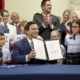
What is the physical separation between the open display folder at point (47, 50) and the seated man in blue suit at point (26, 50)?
0.20ft

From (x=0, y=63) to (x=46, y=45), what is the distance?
1.49ft

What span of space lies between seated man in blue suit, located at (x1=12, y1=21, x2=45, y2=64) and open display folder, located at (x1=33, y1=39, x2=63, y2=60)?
61mm

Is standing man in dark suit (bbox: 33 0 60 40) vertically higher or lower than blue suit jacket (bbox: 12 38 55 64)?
higher

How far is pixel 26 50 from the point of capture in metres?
2.58

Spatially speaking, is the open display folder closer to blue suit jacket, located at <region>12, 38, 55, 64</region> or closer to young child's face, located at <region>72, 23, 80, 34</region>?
blue suit jacket, located at <region>12, 38, 55, 64</region>

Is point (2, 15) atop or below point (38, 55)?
atop

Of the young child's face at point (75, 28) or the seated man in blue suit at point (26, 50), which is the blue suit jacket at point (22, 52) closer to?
the seated man in blue suit at point (26, 50)

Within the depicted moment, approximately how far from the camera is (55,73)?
2.03 m

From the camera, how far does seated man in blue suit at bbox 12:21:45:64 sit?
2.48 metres

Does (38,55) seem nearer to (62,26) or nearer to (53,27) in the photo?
(53,27)

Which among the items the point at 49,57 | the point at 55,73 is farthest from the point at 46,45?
the point at 55,73

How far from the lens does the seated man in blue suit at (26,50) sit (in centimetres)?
248

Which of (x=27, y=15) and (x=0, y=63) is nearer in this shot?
(x=0, y=63)

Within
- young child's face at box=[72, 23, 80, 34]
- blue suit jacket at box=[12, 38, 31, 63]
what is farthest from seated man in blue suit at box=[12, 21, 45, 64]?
young child's face at box=[72, 23, 80, 34]
